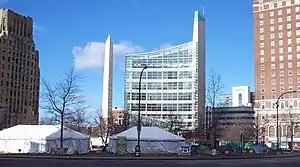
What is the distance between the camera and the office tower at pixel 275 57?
14570 cm

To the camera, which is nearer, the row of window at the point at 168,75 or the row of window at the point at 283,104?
the row of window at the point at 283,104

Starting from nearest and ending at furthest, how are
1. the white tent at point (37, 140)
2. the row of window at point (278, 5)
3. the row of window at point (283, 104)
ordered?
the white tent at point (37, 140)
the row of window at point (283, 104)
the row of window at point (278, 5)

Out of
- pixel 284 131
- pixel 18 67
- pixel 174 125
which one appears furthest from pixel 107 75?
pixel 284 131

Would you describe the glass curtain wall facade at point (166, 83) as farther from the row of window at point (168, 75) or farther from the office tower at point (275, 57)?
the office tower at point (275, 57)

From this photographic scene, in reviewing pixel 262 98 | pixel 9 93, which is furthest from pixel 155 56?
pixel 9 93

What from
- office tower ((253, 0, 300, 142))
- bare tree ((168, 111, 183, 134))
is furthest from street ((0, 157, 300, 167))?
office tower ((253, 0, 300, 142))

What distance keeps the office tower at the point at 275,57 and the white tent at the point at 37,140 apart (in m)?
99.8

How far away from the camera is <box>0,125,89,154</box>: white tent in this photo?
175ft

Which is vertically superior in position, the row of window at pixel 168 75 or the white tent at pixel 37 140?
the row of window at pixel 168 75

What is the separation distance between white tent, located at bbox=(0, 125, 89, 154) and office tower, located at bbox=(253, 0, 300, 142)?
99.8 m

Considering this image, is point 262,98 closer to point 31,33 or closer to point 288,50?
point 288,50

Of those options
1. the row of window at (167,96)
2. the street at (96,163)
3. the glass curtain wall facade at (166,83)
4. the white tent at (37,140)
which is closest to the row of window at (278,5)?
the glass curtain wall facade at (166,83)

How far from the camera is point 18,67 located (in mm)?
140625

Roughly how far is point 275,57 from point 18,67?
8879 centimetres
